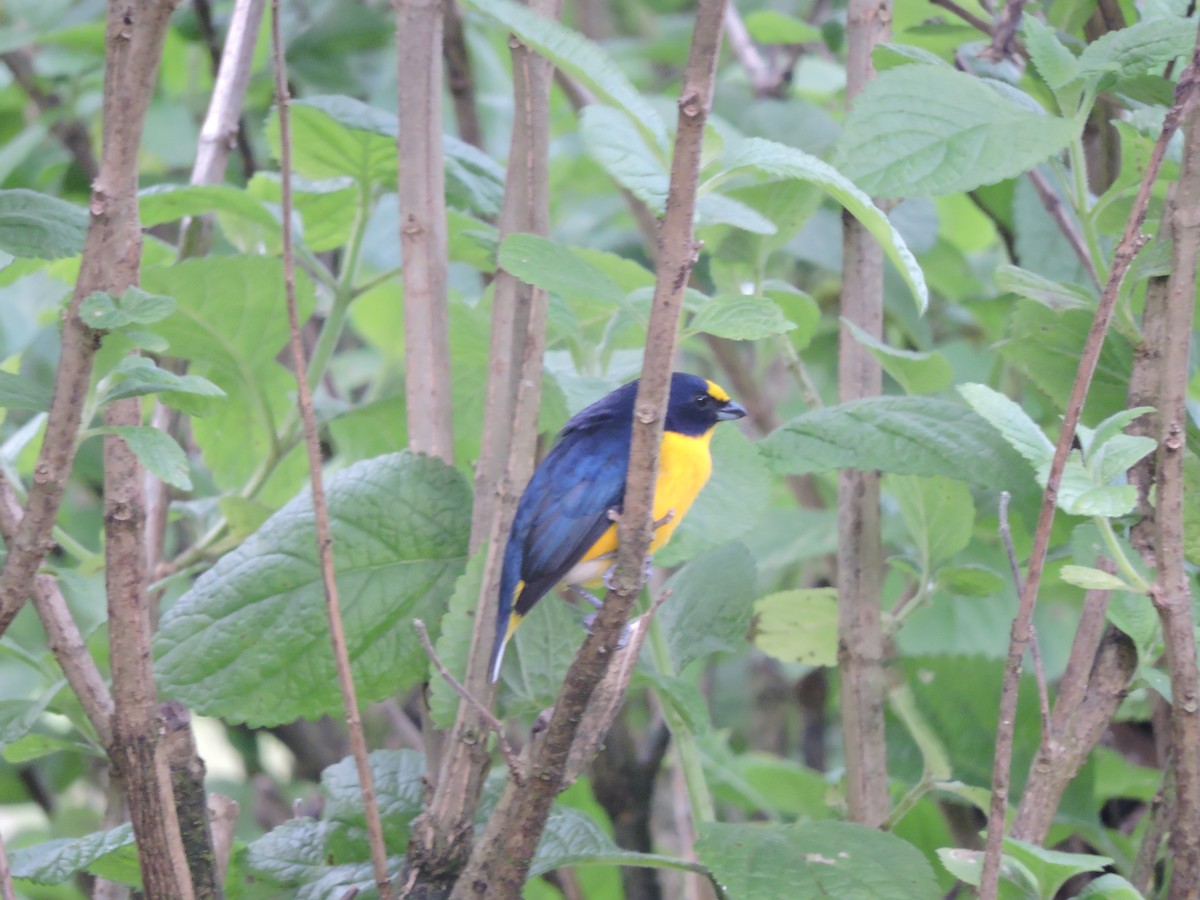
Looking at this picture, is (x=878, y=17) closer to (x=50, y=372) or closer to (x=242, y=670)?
(x=242, y=670)

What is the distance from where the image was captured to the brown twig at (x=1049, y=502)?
125cm

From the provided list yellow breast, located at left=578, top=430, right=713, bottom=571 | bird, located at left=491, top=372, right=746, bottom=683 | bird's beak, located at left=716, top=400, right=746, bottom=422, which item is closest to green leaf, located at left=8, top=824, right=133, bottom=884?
bird, located at left=491, top=372, right=746, bottom=683

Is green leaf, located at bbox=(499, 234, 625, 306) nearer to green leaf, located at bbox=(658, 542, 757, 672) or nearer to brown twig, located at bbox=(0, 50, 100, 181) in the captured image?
green leaf, located at bbox=(658, 542, 757, 672)

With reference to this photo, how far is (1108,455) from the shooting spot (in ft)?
4.42

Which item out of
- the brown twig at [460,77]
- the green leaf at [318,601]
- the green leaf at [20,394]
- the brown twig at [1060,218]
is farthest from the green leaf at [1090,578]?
the brown twig at [460,77]

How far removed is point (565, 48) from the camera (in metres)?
1.16

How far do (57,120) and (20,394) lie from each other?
1.96m

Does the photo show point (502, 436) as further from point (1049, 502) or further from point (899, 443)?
point (1049, 502)

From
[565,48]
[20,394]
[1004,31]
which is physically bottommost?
[20,394]

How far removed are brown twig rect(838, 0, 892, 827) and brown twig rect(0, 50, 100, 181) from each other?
1.81 meters

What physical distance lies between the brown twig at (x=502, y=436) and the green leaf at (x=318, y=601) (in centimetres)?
12

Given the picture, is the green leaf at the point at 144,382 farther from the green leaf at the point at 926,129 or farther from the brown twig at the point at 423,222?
the green leaf at the point at 926,129

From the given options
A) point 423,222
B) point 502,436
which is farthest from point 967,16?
point 502,436

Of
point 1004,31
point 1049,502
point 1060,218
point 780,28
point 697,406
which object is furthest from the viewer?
point 780,28
